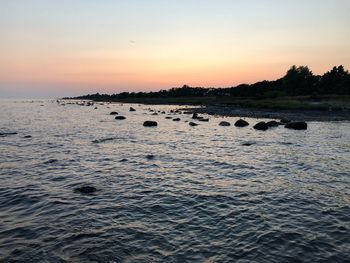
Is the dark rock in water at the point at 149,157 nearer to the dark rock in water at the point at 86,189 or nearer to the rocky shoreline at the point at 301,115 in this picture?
the dark rock in water at the point at 86,189

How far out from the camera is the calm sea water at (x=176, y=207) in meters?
10.4

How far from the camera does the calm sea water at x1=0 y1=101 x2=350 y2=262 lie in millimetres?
10438

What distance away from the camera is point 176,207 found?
576 inches

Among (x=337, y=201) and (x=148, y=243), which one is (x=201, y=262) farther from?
(x=337, y=201)

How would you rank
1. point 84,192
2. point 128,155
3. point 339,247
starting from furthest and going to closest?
point 128,155
point 84,192
point 339,247

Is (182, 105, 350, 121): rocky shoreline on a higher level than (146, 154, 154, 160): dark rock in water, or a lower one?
higher

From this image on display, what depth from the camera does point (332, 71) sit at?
13138 cm

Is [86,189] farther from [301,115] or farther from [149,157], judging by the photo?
[301,115]

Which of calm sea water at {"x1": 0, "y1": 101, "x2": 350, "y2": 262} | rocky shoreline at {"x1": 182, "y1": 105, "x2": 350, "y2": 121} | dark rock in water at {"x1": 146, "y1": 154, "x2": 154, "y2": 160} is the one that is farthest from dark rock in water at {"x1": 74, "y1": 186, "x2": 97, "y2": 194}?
rocky shoreline at {"x1": 182, "y1": 105, "x2": 350, "y2": 121}

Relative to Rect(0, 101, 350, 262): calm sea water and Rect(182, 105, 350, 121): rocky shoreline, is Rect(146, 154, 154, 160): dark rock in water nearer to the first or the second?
Rect(0, 101, 350, 262): calm sea water

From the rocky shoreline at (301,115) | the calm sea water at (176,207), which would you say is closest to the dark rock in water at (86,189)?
the calm sea water at (176,207)

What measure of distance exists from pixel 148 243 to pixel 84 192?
720 cm

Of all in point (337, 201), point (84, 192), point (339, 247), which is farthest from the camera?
point (84, 192)

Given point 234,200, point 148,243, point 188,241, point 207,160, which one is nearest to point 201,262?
point 188,241
